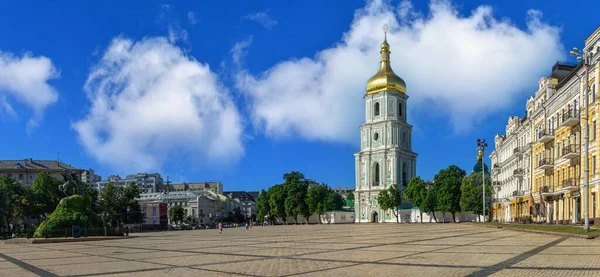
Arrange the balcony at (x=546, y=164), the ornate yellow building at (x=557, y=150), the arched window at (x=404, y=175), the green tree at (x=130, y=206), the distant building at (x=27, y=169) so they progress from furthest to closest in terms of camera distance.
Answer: the arched window at (x=404, y=175) → the distant building at (x=27, y=169) → the green tree at (x=130, y=206) → the balcony at (x=546, y=164) → the ornate yellow building at (x=557, y=150)

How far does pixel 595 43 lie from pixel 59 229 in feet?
147

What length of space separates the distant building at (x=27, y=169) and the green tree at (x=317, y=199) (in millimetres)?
47890

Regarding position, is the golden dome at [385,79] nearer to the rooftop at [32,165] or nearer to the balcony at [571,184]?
the rooftop at [32,165]

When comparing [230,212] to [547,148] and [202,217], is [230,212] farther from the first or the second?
[547,148]

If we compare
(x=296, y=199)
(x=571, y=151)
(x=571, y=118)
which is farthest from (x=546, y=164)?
(x=296, y=199)

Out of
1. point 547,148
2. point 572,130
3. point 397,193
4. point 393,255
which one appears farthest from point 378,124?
point 393,255

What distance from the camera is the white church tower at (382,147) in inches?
4427

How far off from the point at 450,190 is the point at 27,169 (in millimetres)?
83541

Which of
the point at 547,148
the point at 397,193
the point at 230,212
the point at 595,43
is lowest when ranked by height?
the point at 230,212

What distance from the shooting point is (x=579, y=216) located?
46906mm

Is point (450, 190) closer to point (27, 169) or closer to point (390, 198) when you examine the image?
point (390, 198)

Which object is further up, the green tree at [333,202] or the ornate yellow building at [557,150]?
the ornate yellow building at [557,150]

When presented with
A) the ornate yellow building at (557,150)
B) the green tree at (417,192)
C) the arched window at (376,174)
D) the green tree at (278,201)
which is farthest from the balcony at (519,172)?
the green tree at (278,201)

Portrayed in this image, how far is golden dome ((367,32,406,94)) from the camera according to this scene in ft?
386
